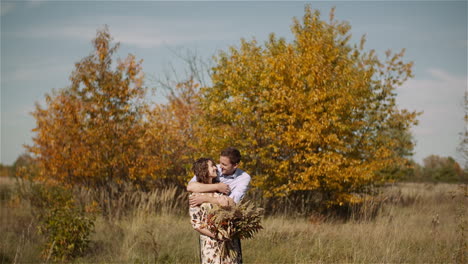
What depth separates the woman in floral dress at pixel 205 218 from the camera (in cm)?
404

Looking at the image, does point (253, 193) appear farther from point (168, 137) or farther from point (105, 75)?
point (105, 75)

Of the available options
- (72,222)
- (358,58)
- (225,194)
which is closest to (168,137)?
(72,222)

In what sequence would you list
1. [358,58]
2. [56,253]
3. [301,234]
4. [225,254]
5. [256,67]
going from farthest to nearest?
[358,58] → [256,67] → [301,234] → [56,253] → [225,254]

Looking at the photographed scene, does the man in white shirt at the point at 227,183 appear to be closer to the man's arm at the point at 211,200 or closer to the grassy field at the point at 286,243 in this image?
the man's arm at the point at 211,200

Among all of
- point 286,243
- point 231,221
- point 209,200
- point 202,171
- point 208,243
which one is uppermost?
point 202,171

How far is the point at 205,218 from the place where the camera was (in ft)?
13.3

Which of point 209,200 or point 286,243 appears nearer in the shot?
point 209,200

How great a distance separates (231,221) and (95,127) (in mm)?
9861

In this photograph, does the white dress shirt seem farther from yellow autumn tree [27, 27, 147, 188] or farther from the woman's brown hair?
yellow autumn tree [27, 27, 147, 188]

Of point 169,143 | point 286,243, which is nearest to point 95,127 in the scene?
point 169,143

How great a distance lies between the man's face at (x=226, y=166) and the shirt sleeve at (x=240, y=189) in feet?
0.41

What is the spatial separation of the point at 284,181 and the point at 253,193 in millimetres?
963

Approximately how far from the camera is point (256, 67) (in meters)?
12.0

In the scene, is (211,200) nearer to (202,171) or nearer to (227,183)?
(202,171)
